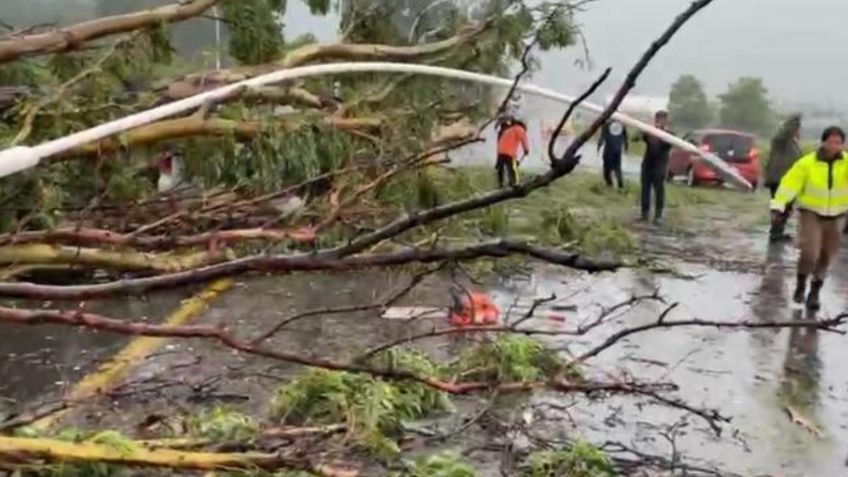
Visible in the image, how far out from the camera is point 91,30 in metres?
7.79

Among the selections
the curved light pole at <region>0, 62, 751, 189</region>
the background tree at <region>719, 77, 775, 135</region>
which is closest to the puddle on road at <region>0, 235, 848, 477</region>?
the curved light pole at <region>0, 62, 751, 189</region>

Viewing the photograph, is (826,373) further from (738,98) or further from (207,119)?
(738,98)

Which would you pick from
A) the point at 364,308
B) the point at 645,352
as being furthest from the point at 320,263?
the point at 645,352

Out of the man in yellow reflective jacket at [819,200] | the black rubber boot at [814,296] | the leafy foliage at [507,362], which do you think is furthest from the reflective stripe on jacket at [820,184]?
the leafy foliage at [507,362]

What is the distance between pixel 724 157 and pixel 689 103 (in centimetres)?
1573

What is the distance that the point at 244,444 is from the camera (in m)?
4.09

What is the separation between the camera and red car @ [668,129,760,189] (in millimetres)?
22500

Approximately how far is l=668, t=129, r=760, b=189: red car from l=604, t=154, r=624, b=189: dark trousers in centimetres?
359

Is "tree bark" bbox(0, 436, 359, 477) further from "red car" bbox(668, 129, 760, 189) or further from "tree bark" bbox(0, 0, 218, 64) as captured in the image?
"red car" bbox(668, 129, 760, 189)

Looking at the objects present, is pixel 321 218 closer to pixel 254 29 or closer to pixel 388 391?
pixel 388 391

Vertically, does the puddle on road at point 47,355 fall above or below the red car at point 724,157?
above

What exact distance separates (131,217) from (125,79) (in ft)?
7.37

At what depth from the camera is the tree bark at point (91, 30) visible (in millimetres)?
6965

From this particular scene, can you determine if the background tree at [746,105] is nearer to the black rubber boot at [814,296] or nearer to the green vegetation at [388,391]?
the black rubber boot at [814,296]
